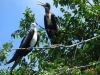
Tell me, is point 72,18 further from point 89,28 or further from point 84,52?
point 84,52

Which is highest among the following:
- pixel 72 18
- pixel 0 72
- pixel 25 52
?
pixel 72 18

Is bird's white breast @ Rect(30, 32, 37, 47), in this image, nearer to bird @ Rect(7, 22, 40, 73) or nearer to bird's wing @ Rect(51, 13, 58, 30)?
bird @ Rect(7, 22, 40, 73)

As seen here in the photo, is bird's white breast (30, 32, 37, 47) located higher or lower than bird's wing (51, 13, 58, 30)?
lower

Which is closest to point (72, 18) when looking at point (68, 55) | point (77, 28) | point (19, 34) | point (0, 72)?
point (77, 28)

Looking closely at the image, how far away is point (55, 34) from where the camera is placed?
7840 mm

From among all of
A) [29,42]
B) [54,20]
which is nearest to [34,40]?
[29,42]

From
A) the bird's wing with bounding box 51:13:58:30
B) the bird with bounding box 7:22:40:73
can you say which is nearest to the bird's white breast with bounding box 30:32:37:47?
the bird with bounding box 7:22:40:73

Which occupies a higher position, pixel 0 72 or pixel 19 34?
pixel 19 34

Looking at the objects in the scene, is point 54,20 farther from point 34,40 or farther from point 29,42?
point 29,42

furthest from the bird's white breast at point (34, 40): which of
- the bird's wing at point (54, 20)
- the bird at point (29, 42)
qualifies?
the bird's wing at point (54, 20)

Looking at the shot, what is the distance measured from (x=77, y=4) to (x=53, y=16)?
1.62 meters

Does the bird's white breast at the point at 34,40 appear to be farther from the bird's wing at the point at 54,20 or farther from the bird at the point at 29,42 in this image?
the bird's wing at the point at 54,20

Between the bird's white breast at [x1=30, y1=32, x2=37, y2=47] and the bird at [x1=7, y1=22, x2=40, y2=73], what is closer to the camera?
the bird at [x1=7, y1=22, x2=40, y2=73]

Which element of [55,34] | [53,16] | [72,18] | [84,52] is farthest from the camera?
[53,16]
